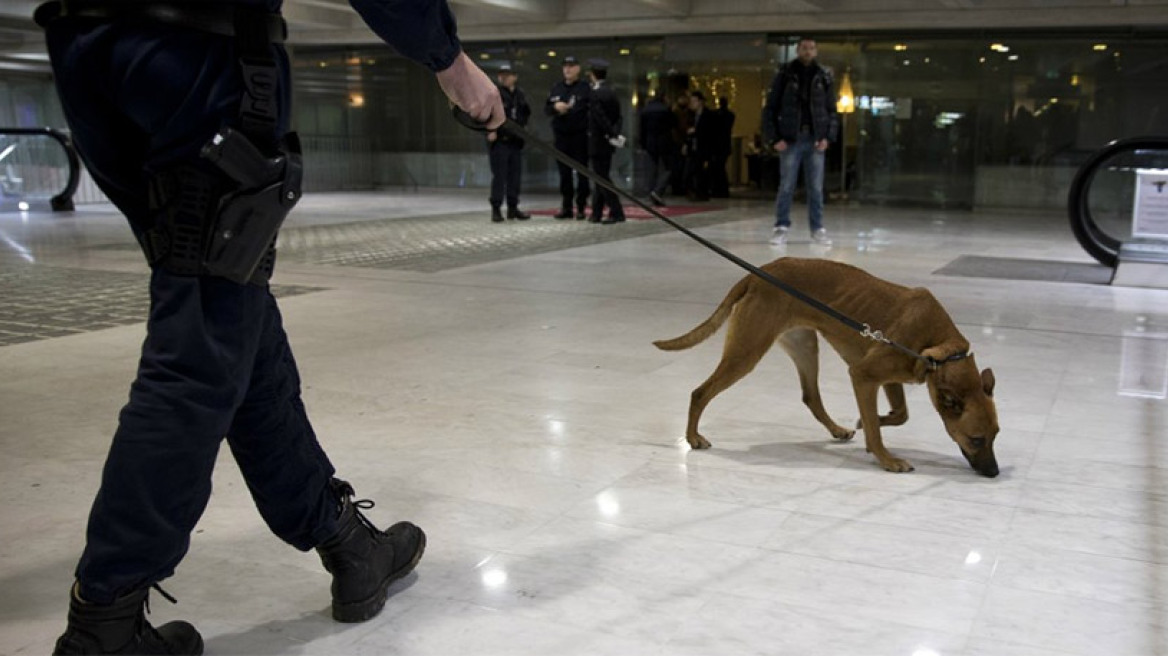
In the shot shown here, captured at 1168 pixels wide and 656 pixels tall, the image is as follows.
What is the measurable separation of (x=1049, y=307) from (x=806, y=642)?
4812 mm

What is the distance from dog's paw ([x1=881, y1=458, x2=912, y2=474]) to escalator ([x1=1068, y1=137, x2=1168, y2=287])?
4865mm

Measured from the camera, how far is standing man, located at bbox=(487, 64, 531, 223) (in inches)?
448

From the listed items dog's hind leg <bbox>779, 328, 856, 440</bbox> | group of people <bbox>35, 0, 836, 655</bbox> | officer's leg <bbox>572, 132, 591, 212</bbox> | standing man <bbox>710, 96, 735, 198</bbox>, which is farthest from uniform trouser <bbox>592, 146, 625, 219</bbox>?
group of people <bbox>35, 0, 836, 655</bbox>

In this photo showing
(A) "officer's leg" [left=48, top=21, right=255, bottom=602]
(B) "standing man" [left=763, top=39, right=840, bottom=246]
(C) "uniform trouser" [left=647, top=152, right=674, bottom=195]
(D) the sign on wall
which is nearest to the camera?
(A) "officer's leg" [left=48, top=21, right=255, bottom=602]

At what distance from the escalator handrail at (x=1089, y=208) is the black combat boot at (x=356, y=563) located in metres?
6.93

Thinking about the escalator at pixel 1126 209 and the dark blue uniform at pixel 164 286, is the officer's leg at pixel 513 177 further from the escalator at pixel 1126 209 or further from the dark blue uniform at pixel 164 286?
the dark blue uniform at pixel 164 286

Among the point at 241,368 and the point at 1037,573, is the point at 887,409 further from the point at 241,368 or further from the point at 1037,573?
the point at 241,368

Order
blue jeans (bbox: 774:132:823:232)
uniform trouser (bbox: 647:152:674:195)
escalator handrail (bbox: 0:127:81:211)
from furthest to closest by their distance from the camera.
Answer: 1. uniform trouser (bbox: 647:152:674:195)
2. escalator handrail (bbox: 0:127:81:211)
3. blue jeans (bbox: 774:132:823:232)

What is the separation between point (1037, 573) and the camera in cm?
241

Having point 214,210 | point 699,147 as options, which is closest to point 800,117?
point 699,147

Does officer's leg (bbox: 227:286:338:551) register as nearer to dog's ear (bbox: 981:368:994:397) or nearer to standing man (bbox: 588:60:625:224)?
dog's ear (bbox: 981:368:994:397)

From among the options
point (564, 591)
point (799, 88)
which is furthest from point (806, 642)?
point (799, 88)

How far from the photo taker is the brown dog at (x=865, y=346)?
3.04 meters

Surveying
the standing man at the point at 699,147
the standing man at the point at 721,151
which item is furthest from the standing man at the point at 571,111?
the standing man at the point at 721,151
